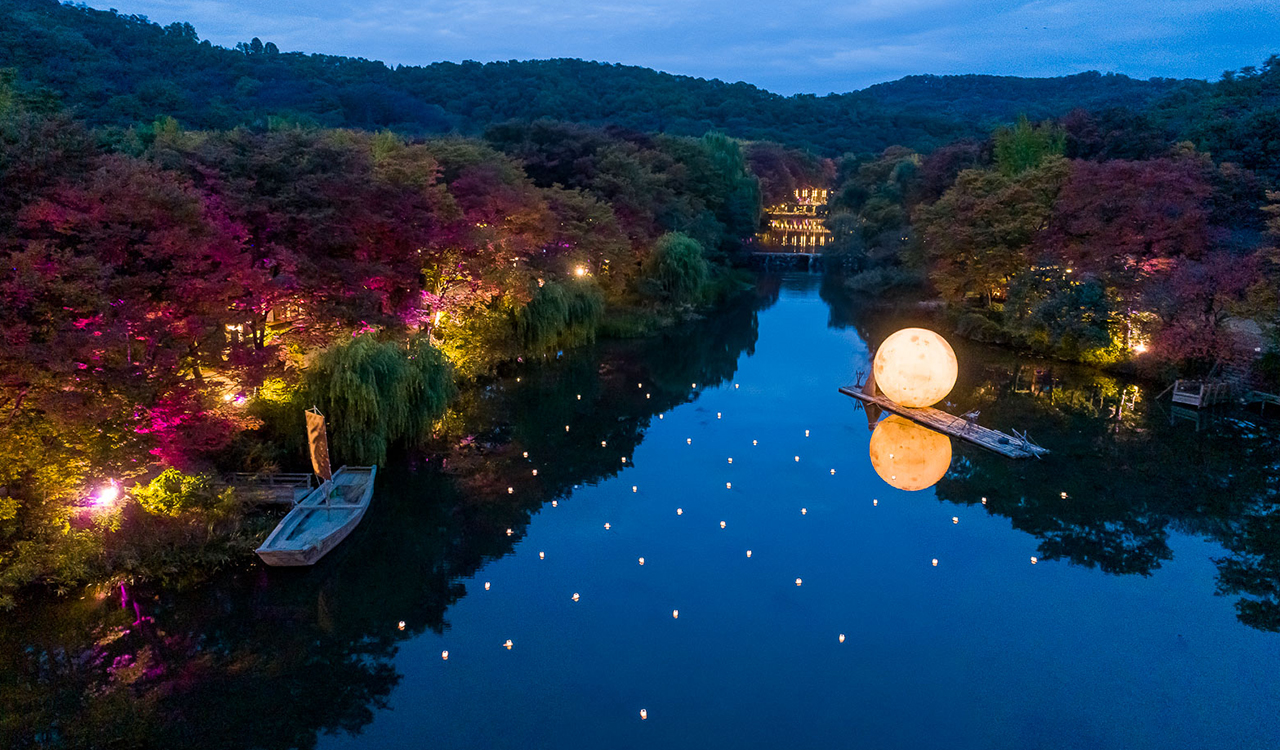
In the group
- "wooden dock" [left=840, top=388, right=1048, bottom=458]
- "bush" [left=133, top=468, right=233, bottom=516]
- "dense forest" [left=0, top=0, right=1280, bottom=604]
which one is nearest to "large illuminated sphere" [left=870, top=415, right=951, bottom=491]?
"wooden dock" [left=840, top=388, right=1048, bottom=458]

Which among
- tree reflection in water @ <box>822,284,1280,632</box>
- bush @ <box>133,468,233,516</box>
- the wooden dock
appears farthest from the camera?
the wooden dock

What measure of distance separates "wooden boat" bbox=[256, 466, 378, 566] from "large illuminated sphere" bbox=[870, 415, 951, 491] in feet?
42.7

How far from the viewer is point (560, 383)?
96.0ft

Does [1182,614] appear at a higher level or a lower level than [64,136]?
lower

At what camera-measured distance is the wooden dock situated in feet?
70.4

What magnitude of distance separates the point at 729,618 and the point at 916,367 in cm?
1220

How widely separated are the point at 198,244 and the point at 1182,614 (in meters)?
19.8

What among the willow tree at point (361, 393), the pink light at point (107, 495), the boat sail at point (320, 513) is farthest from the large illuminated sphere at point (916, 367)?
the pink light at point (107, 495)

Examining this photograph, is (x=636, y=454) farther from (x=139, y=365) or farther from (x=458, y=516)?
(x=139, y=365)

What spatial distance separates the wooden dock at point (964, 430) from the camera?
845 inches

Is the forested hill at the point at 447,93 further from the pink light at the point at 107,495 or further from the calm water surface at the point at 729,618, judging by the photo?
the calm water surface at the point at 729,618

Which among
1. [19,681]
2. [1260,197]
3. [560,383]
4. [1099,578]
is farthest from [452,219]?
[1260,197]

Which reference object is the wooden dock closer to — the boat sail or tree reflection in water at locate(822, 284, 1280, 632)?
tree reflection in water at locate(822, 284, 1280, 632)

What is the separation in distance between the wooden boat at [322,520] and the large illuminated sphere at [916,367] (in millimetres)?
15051
